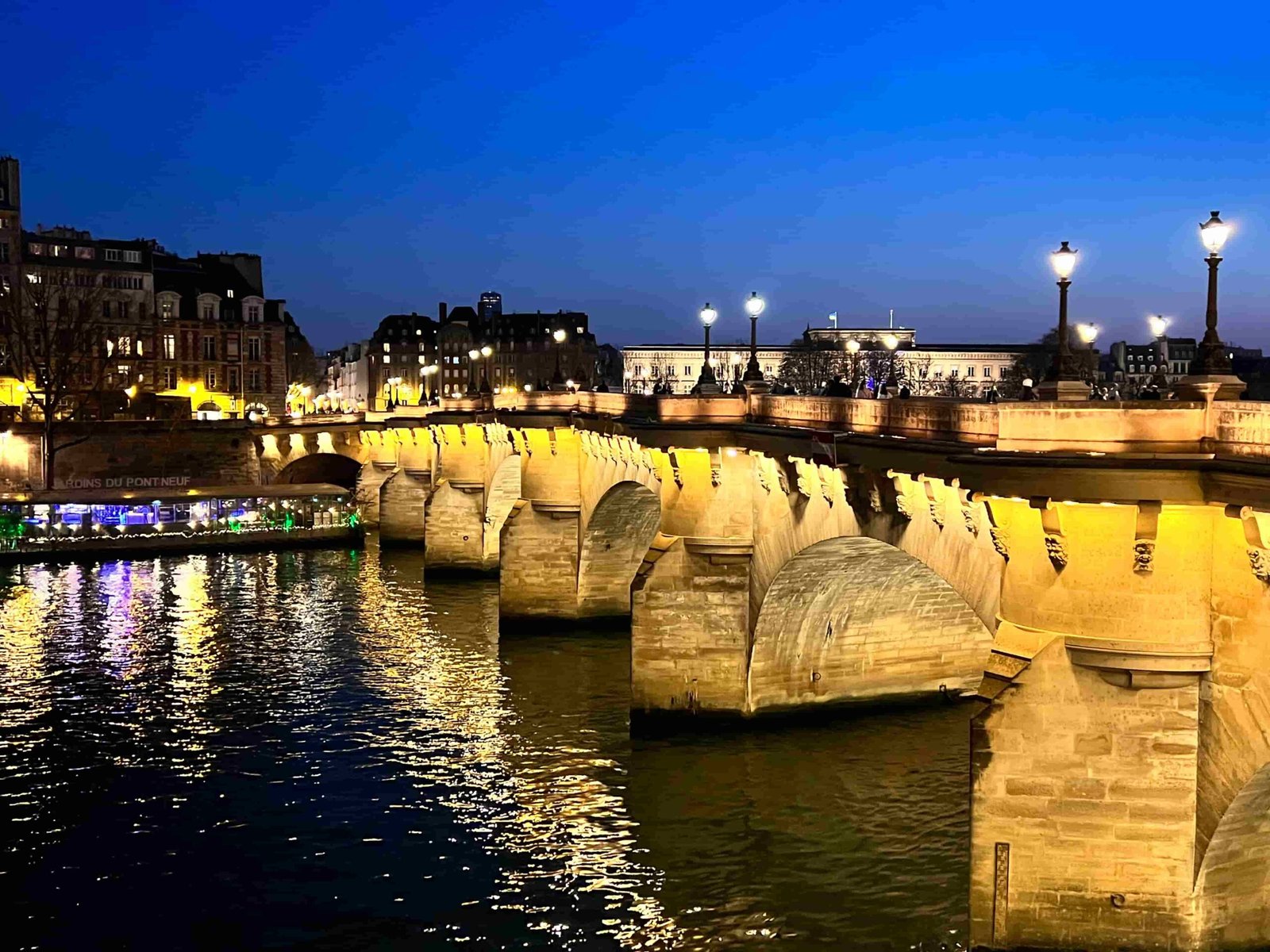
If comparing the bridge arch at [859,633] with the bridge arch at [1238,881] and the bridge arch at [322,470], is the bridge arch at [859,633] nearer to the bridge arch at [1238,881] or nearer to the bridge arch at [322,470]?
the bridge arch at [1238,881]

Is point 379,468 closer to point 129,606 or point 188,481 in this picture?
point 188,481

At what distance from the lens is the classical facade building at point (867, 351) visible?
3765 inches

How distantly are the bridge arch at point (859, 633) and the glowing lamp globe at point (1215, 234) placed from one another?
11676 millimetres

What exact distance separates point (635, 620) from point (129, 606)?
21252mm

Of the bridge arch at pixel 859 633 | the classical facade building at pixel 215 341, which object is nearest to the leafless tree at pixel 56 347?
the classical facade building at pixel 215 341

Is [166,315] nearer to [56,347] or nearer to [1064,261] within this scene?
[56,347]

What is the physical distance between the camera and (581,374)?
4625 centimetres

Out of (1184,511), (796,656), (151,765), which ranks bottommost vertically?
(151,765)

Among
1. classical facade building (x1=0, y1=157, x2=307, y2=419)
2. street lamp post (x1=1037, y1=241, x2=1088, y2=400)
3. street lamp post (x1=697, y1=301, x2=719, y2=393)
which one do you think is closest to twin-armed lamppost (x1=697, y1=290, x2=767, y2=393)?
street lamp post (x1=697, y1=301, x2=719, y2=393)

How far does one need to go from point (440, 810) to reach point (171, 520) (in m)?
40.1

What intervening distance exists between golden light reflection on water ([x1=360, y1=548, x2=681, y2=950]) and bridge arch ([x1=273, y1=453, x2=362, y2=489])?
43.5 m

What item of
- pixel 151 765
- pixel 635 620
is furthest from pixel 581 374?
pixel 151 765

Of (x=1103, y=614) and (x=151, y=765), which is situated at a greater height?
(x=1103, y=614)

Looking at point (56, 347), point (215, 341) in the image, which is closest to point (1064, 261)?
point (56, 347)
